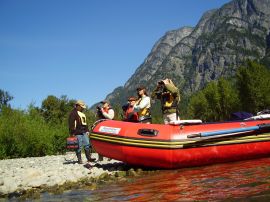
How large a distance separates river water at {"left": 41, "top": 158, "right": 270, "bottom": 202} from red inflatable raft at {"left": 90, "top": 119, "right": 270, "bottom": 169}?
48 centimetres

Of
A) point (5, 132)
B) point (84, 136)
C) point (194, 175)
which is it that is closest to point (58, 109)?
point (5, 132)

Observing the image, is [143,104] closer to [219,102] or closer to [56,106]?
[56,106]

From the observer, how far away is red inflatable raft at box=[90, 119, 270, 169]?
34.0ft

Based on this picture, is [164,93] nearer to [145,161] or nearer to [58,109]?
[145,161]

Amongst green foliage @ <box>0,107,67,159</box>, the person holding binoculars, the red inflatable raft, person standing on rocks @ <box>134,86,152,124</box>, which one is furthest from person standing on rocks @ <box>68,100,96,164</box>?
green foliage @ <box>0,107,67,159</box>

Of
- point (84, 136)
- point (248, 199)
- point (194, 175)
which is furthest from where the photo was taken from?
point (84, 136)

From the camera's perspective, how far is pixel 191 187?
291 inches

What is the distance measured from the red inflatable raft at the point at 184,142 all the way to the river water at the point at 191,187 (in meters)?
0.48

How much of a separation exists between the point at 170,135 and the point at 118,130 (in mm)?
1534

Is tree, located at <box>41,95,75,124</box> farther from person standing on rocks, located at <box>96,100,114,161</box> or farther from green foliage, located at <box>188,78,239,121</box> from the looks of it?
person standing on rocks, located at <box>96,100,114,161</box>

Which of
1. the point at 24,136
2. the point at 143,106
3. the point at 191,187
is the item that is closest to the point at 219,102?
the point at 24,136

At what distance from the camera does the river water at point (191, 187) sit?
20.6 ft

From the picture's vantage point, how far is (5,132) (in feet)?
68.3

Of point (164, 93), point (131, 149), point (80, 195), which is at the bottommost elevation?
point (80, 195)
